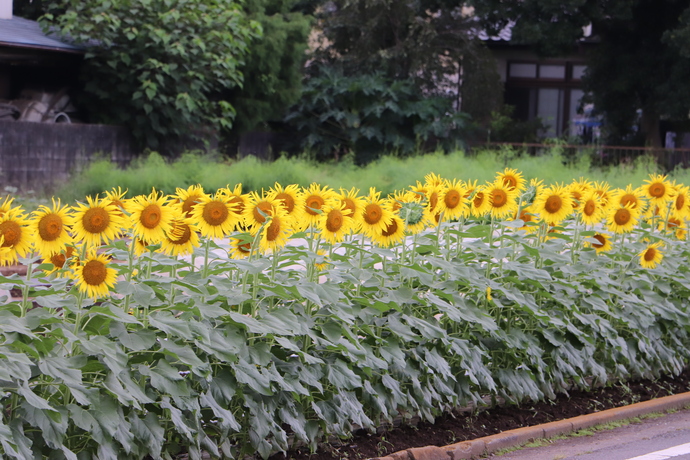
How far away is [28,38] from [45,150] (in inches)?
92.4

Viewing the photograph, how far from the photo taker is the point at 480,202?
17.1 ft

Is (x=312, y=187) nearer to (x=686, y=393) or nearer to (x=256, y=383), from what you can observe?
(x=256, y=383)

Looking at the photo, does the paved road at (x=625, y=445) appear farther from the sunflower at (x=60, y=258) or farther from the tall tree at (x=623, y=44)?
the tall tree at (x=623, y=44)

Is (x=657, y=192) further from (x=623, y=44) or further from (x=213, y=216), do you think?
(x=623, y=44)

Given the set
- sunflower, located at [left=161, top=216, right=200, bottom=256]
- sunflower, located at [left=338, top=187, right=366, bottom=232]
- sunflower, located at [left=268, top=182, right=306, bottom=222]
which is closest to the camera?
sunflower, located at [left=161, top=216, right=200, bottom=256]

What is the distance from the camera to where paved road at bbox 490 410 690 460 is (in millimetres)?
4660

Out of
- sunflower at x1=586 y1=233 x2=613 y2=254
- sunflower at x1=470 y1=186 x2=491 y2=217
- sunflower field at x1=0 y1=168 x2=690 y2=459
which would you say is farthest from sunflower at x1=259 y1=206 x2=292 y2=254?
sunflower at x1=586 y1=233 x2=613 y2=254

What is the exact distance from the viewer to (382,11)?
2598 cm

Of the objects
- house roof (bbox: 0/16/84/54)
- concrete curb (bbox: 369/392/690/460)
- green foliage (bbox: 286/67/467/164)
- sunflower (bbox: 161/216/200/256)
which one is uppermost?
house roof (bbox: 0/16/84/54)

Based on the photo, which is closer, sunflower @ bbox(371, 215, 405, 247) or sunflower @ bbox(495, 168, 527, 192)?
sunflower @ bbox(371, 215, 405, 247)

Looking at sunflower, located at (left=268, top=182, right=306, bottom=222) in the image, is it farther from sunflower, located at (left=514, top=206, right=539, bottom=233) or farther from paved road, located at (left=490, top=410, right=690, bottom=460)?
sunflower, located at (left=514, top=206, right=539, bottom=233)

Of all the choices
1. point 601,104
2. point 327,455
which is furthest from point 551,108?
point 327,455

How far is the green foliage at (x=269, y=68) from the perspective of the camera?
70.2 feet

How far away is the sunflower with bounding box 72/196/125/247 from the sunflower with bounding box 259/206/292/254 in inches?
27.7
